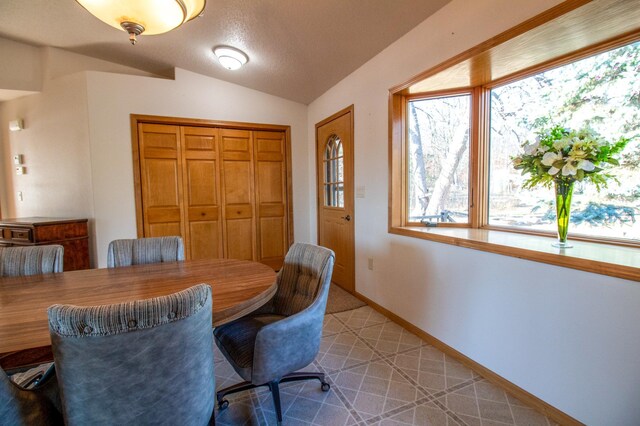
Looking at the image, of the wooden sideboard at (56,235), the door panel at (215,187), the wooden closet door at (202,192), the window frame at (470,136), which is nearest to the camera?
the window frame at (470,136)

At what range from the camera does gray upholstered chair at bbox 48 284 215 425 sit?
77 cm

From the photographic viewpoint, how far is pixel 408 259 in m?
2.54

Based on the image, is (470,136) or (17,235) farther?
(17,235)

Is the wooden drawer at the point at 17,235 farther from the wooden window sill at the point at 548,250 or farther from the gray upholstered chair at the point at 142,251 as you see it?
the wooden window sill at the point at 548,250

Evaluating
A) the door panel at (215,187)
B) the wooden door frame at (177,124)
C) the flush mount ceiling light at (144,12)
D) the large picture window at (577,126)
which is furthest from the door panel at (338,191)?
the flush mount ceiling light at (144,12)

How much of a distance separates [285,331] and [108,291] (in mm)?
873

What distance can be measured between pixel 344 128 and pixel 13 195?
4766 millimetres

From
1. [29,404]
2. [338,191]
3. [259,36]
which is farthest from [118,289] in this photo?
[338,191]

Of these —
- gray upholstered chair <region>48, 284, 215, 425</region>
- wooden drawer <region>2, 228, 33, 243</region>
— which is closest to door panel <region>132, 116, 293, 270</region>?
wooden drawer <region>2, 228, 33, 243</region>

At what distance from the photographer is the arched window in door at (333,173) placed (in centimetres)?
363

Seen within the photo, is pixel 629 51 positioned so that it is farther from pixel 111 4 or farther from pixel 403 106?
pixel 111 4

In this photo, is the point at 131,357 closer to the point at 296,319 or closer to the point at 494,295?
the point at 296,319

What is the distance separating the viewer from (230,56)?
116 inches

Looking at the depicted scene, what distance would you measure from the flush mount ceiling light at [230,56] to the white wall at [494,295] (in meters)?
1.23
